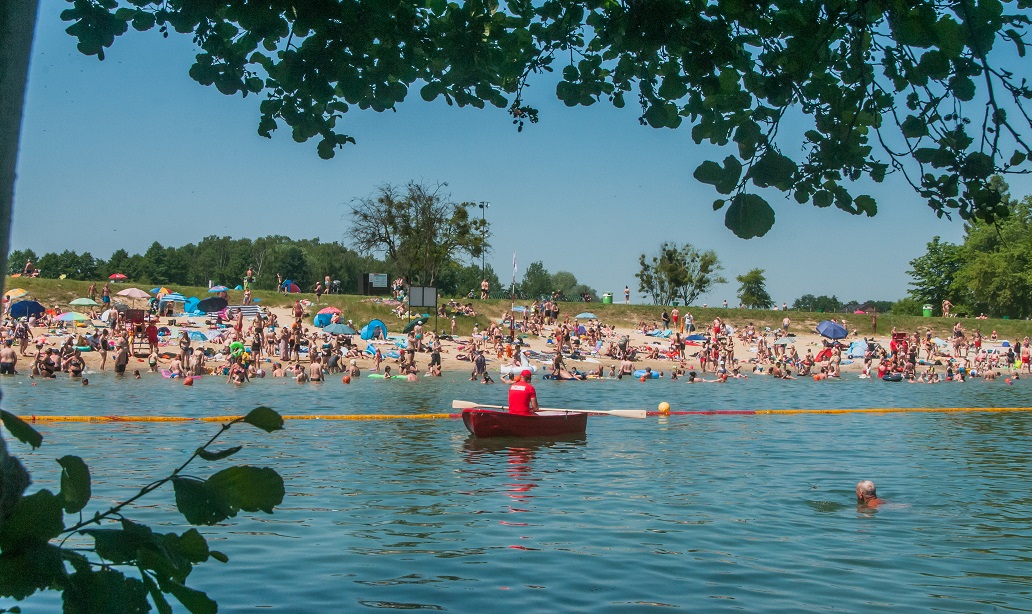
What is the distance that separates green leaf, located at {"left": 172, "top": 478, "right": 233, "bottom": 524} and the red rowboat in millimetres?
16270

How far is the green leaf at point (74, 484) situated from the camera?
3070 millimetres

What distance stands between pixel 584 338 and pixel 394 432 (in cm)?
3180

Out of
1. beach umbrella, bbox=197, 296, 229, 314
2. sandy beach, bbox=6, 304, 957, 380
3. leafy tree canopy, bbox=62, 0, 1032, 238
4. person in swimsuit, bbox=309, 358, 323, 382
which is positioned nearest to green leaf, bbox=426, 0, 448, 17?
leafy tree canopy, bbox=62, 0, 1032, 238

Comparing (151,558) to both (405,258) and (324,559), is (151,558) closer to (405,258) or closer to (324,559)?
(324,559)

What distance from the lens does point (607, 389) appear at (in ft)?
121

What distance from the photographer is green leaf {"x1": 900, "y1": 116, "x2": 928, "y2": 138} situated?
4621 mm

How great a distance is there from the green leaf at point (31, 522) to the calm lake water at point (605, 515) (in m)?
5.67

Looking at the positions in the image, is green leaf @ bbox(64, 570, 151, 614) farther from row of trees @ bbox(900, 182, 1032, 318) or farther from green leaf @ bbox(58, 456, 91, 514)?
row of trees @ bbox(900, 182, 1032, 318)

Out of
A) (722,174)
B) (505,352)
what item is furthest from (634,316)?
(722,174)

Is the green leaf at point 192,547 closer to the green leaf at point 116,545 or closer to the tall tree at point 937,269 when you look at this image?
the green leaf at point 116,545

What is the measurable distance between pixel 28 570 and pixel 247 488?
662mm

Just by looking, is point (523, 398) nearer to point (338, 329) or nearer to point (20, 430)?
point (20, 430)

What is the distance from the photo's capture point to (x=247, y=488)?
3.04 m

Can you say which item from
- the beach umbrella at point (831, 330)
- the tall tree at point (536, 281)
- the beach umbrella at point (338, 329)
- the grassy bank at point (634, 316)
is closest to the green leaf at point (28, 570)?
the beach umbrella at point (338, 329)
